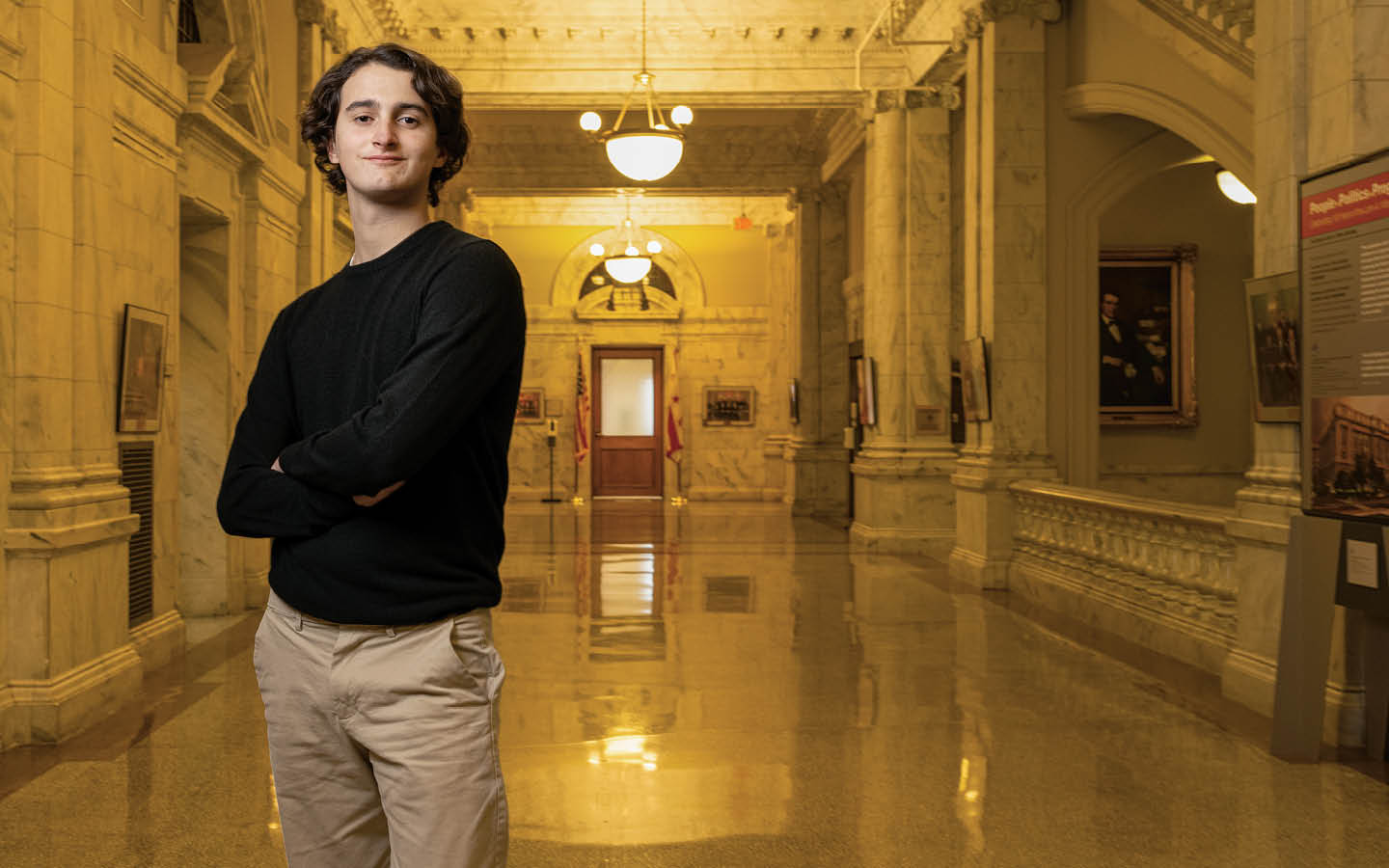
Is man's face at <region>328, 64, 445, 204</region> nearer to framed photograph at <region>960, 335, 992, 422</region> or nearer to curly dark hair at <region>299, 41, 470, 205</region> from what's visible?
curly dark hair at <region>299, 41, 470, 205</region>

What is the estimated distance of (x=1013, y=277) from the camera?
1009 cm

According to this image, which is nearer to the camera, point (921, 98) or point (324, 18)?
point (324, 18)

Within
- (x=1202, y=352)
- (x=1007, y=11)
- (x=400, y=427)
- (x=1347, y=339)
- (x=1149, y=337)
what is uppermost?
(x=1007, y=11)

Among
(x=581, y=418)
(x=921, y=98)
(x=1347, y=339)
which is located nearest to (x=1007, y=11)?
(x=921, y=98)

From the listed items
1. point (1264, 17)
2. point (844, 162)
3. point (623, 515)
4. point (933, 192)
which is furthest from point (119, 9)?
point (623, 515)

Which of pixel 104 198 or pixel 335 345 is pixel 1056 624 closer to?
pixel 104 198

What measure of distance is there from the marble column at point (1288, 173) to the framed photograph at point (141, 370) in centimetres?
580

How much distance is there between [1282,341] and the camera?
569 centimetres

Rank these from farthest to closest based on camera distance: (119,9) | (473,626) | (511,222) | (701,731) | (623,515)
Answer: (511,222) → (623,515) → (119,9) → (701,731) → (473,626)

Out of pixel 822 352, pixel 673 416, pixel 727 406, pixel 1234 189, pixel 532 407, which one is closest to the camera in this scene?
pixel 1234 189

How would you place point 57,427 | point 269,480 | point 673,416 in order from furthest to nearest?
point 673,416 → point 57,427 → point 269,480

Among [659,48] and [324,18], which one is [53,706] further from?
[659,48]

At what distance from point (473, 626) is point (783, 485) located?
2244 centimetres

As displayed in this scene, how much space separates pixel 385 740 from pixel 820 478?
17.7 m
